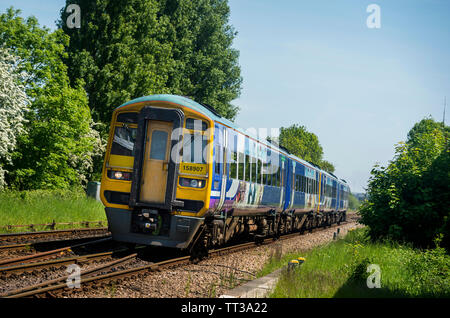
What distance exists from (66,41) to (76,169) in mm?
7248

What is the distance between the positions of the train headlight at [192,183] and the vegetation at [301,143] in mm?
64469

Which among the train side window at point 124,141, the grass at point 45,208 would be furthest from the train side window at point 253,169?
the grass at point 45,208

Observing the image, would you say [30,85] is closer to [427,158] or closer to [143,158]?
[143,158]

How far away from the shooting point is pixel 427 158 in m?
15.3

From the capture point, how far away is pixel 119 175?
411 inches

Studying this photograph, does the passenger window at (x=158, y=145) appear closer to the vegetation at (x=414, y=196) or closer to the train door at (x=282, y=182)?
the vegetation at (x=414, y=196)

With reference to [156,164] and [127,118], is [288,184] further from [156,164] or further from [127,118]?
[127,118]

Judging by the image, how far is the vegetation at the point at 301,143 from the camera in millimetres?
77000

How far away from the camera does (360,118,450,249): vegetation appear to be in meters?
13.7

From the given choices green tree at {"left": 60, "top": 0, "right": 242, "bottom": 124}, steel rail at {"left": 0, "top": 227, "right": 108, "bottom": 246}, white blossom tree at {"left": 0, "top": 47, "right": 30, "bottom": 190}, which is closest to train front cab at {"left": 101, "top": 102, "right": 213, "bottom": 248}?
steel rail at {"left": 0, "top": 227, "right": 108, "bottom": 246}

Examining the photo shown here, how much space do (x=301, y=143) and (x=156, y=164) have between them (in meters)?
69.4

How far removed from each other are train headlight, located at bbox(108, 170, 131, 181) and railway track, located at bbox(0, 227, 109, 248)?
7.86 ft

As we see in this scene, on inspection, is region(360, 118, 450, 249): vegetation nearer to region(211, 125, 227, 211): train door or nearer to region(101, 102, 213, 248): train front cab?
region(211, 125, 227, 211): train door
